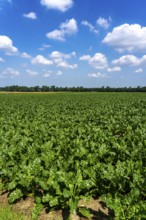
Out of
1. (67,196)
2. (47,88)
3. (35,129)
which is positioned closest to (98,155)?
(67,196)

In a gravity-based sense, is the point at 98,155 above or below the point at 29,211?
above

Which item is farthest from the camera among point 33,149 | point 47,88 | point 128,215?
point 47,88

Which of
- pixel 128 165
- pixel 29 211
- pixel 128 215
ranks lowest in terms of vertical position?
pixel 29 211

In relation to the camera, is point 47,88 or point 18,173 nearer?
point 18,173

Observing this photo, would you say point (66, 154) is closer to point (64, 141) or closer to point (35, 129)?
point (64, 141)

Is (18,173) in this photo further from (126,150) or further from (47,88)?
(47,88)

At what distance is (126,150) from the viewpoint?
7207 millimetres

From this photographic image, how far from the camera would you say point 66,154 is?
24.6 feet

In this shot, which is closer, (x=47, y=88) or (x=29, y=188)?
(x=29, y=188)

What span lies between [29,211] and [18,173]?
1.01 meters

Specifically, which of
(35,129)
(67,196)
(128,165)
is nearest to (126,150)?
(128,165)

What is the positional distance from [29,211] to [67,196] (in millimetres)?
896

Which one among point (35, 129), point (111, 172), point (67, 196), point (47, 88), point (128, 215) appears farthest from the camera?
point (47, 88)

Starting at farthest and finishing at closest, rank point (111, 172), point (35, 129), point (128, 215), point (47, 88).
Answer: point (47, 88)
point (35, 129)
point (111, 172)
point (128, 215)
